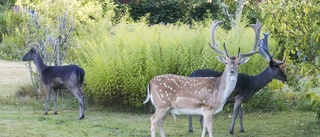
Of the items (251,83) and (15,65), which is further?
(15,65)

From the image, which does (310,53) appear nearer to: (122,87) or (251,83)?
(251,83)

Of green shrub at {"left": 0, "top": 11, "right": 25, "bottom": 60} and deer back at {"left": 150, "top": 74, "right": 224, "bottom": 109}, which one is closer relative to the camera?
deer back at {"left": 150, "top": 74, "right": 224, "bottom": 109}

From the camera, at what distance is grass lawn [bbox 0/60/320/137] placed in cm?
953

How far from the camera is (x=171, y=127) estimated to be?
33.7 feet

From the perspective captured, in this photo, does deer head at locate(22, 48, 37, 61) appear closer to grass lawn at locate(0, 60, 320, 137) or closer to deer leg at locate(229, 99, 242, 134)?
grass lawn at locate(0, 60, 320, 137)

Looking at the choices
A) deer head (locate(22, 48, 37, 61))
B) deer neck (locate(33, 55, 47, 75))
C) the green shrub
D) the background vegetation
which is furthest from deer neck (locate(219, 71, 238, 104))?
the green shrub

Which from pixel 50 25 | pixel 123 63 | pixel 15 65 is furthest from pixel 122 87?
pixel 15 65

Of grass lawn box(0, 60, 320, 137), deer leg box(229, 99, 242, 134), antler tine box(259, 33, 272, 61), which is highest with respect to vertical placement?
antler tine box(259, 33, 272, 61)

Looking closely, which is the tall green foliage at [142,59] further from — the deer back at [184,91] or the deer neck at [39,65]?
the deer back at [184,91]

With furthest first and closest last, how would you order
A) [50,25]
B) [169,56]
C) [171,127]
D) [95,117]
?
[50,25] → [169,56] → [95,117] → [171,127]

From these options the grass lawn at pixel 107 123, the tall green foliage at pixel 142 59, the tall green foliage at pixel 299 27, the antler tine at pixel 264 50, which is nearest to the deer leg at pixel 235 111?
the grass lawn at pixel 107 123

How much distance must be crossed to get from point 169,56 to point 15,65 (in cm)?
833

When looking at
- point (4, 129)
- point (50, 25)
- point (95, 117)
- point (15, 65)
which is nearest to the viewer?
point (4, 129)

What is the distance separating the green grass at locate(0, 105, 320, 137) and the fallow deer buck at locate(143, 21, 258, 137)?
1047mm
